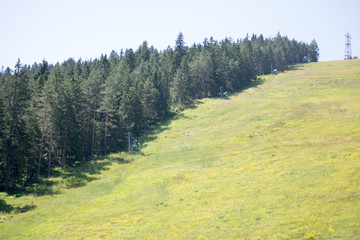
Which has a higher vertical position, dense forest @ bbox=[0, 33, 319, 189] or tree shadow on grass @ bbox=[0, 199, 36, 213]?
dense forest @ bbox=[0, 33, 319, 189]

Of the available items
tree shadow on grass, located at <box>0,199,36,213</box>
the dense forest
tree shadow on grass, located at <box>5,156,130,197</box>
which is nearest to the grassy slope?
tree shadow on grass, located at <box>0,199,36,213</box>

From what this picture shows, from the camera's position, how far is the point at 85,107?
198ft

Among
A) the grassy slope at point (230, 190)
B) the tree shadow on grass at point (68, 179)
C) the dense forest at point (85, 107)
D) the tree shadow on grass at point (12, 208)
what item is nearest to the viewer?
the grassy slope at point (230, 190)

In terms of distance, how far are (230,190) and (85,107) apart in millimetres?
43340

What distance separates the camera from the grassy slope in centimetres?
2111

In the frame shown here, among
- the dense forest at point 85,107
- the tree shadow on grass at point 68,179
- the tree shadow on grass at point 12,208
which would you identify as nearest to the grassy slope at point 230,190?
the tree shadow on grass at point 12,208

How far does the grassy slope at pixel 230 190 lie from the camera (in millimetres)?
21109

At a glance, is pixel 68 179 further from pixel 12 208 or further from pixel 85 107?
pixel 85 107

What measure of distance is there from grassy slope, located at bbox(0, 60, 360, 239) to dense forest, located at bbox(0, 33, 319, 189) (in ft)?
27.9

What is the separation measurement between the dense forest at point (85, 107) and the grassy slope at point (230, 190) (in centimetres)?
850

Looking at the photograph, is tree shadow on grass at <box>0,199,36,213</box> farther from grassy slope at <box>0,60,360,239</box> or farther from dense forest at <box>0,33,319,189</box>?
dense forest at <box>0,33,319,189</box>

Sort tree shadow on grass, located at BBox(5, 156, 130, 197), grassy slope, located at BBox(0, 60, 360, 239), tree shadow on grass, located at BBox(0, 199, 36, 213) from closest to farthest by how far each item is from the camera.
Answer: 1. grassy slope, located at BBox(0, 60, 360, 239)
2. tree shadow on grass, located at BBox(0, 199, 36, 213)
3. tree shadow on grass, located at BBox(5, 156, 130, 197)

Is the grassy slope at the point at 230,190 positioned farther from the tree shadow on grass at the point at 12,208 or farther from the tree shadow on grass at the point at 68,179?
the tree shadow on grass at the point at 68,179

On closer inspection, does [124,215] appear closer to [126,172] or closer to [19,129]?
[126,172]
